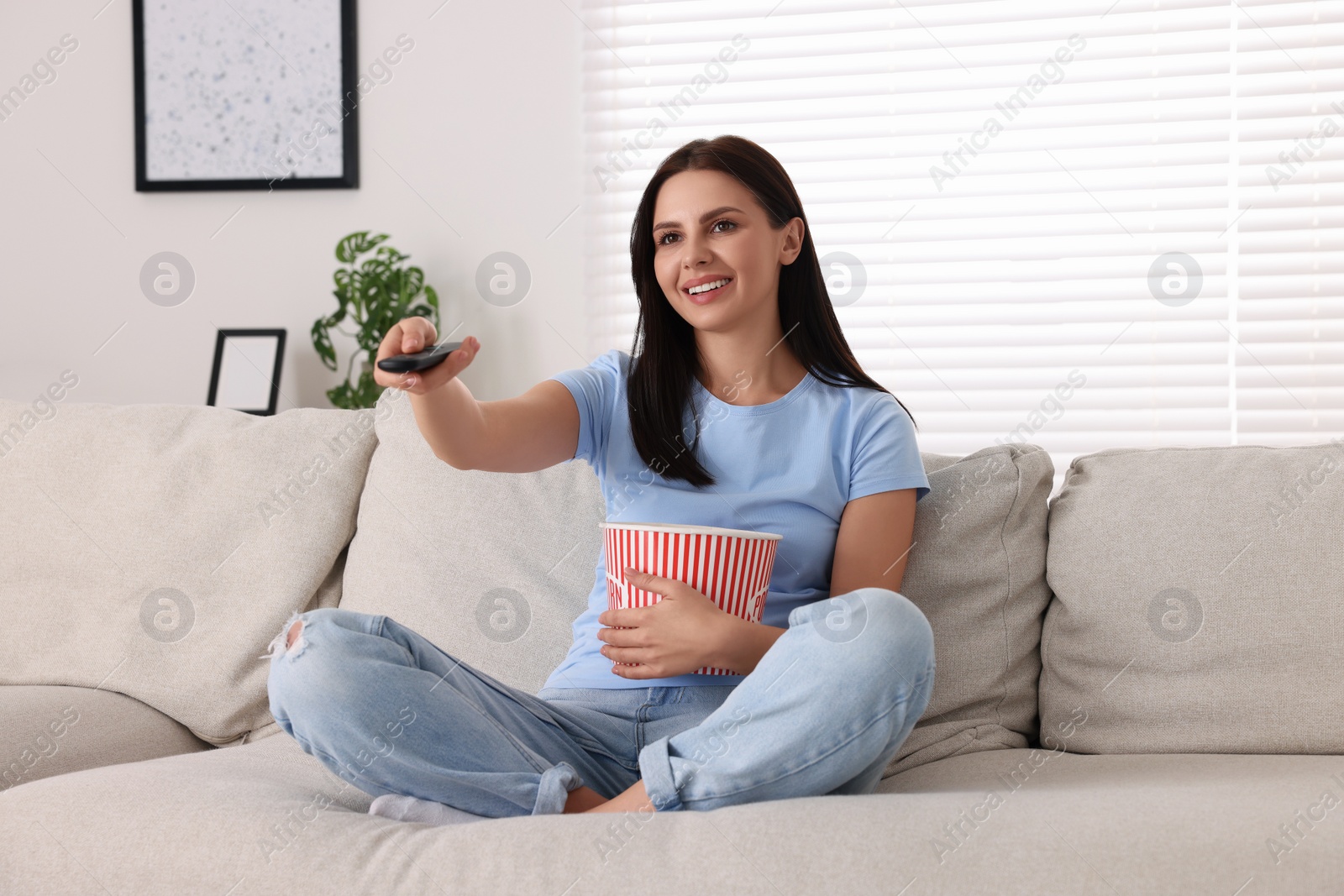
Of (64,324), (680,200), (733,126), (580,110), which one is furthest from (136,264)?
(680,200)

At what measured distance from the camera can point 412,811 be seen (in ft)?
3.38

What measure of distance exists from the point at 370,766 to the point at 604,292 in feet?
5.67

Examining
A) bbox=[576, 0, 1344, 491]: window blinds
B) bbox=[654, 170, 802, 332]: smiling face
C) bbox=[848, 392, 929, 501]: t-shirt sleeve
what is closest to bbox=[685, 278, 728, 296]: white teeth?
bbox=[654, 170, 802, 332]: smiling face

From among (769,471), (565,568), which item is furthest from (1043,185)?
(565,568)

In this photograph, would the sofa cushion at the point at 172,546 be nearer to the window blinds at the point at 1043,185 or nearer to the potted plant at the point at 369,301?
the potted plant at the point at 369,301

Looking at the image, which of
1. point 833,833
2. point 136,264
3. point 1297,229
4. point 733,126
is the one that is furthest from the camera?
point 136,264

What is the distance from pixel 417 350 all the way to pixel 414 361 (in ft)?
0.16

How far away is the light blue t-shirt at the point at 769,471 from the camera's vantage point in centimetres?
131

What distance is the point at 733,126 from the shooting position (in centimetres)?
253

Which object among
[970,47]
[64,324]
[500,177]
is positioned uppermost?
[970,47]

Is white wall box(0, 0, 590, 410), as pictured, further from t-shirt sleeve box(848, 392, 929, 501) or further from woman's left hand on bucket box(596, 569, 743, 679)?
woman's left hand on bucket box(596, 569, 743, 679)

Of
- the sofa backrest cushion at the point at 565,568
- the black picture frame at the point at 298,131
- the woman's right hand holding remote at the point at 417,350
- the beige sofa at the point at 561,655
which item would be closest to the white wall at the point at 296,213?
the black picture frame at the point at 298,131

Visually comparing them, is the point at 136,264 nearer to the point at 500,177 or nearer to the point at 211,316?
the point at 211,316

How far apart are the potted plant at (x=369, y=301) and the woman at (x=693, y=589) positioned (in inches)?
44.9
